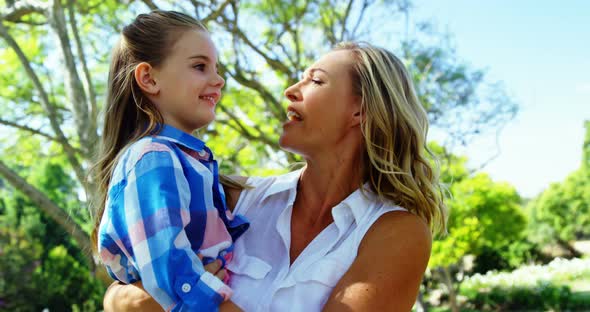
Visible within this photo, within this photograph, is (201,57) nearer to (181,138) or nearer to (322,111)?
(181,138)

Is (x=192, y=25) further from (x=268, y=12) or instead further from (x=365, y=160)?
(x=268, y=12)

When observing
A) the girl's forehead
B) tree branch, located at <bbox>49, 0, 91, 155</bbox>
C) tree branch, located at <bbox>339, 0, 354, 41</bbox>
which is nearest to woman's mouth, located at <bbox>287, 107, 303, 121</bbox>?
the girl's forehead

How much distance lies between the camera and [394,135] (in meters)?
2.05

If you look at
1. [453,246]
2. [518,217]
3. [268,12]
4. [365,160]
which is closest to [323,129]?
[365,160]

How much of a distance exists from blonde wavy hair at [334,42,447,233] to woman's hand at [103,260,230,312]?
2.13 ft

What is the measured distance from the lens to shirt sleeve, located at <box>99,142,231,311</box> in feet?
4.74

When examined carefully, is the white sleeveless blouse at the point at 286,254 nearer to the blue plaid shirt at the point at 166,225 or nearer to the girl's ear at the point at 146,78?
the blue plaid shirt at the point at 166,225

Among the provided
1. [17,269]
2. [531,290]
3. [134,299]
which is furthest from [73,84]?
[531,290]

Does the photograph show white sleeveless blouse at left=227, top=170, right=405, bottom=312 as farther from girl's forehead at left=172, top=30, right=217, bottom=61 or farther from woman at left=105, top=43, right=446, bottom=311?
girl's forehead at left=172, top=30, right=217, bottom=61

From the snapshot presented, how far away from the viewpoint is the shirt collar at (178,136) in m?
1.76

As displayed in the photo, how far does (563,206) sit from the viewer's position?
3127 centimetres

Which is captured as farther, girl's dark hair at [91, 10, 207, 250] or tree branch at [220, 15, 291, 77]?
tree branch at [220, 15, 291, 77]

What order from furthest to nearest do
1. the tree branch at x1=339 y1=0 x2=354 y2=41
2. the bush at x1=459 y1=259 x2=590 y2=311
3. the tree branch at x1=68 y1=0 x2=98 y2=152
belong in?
1. the bush at x1=459 y1=259 x2=590 y2=311
2. the tree branch at x1=339 y1=0 x2=354 y2=41
3. the tree branch at x1=68 y1=0 x2=98 y2=152

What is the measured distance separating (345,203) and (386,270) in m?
0.35
